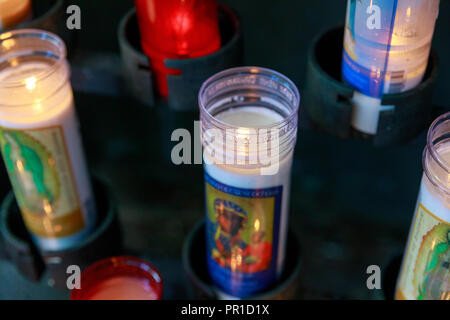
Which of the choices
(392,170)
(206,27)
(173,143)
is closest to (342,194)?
(392,170)

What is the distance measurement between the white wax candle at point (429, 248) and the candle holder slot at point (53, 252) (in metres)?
0.35

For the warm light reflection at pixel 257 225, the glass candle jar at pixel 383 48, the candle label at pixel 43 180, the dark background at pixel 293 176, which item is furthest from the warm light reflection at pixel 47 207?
the glass candle jar at pixel 383 48

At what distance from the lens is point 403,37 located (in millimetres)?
545

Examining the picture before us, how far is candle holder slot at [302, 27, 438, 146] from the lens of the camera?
58cm

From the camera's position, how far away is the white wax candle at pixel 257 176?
0.58 m

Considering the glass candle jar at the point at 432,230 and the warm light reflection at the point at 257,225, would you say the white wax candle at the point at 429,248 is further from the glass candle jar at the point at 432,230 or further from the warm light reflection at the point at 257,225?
the warm light reflection at the point at 257,225

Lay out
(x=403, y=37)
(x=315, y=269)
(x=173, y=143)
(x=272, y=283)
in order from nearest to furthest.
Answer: (x=403, y=37) < (x=272, y=283) < (x=315, y=269) < (x=173, y=143)

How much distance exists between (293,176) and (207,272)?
0.27 m

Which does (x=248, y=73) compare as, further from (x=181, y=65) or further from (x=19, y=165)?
(x=19, y=165)

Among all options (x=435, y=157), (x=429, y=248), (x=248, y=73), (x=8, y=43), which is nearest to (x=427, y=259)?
(x=429, y=248)

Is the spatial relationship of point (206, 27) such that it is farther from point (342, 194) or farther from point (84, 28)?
point (342, 194)

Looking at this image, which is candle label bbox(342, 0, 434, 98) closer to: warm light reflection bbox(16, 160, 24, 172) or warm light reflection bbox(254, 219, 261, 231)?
warm light reflection bbox(254, 219, 261, 231)

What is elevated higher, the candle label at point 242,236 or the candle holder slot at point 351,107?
the candle holder slot at point 351,107
